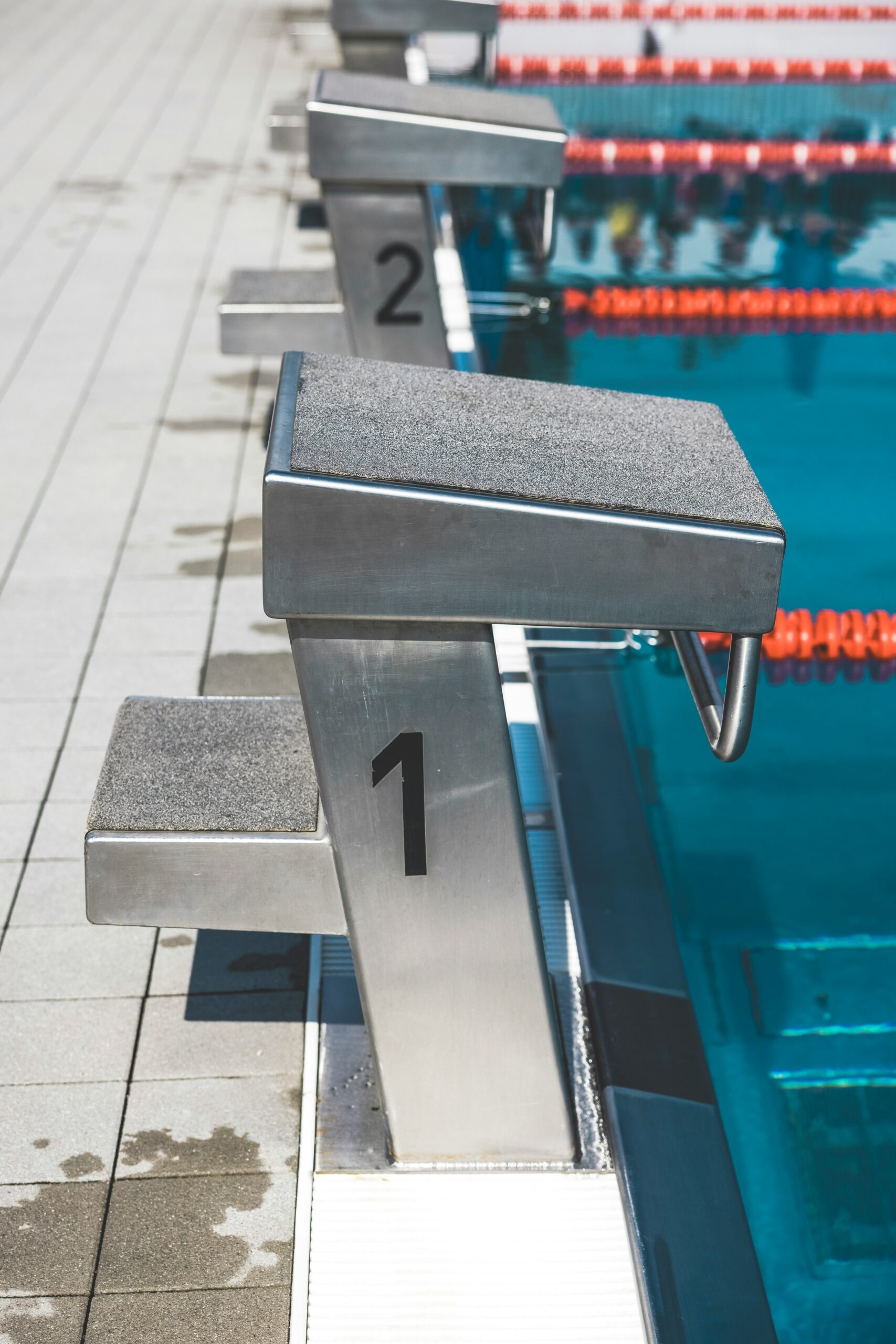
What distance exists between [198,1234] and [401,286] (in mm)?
3653

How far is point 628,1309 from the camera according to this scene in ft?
7.53

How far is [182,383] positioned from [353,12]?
2.81 meters

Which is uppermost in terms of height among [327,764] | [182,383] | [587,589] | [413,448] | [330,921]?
[413,448]

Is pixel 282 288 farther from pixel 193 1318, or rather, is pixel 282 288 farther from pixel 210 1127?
pixel 193 1318

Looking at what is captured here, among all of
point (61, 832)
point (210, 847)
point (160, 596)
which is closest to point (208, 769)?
point (210, 847)

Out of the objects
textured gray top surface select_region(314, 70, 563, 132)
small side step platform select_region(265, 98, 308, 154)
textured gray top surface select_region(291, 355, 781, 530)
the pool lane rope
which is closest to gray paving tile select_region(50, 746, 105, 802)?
textured gray top surface select_region(291, 355, 781, 530)

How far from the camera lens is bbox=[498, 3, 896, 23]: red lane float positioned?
1519 cm

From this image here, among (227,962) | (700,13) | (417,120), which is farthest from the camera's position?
(700,13)

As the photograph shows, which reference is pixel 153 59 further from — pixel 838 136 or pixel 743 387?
pixel 743 387

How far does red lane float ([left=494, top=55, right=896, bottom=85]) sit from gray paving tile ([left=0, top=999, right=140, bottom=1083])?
12.3m

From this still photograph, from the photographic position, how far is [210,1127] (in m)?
2.64

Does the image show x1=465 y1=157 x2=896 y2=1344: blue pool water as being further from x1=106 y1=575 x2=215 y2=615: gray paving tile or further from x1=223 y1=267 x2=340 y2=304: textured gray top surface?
x1=223 y1=267 x2=340 y2=304: textured gray top surface

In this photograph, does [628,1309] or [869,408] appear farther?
[869,408]

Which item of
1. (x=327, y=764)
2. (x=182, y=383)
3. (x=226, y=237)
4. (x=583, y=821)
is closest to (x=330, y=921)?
(x=327, y=764)
